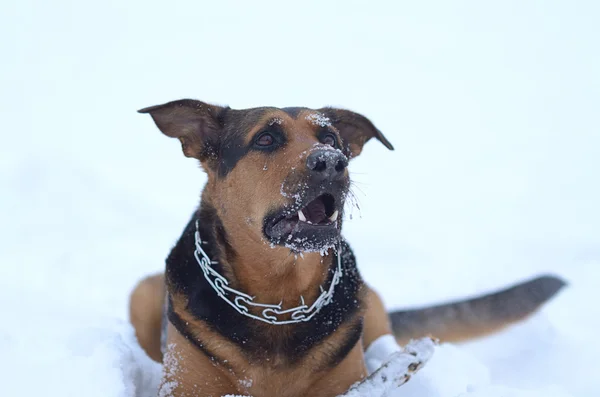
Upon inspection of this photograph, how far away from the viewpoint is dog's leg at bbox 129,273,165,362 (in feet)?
15.7

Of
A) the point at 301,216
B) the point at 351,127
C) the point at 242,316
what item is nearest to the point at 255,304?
the point at 242,316

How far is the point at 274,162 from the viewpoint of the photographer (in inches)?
134

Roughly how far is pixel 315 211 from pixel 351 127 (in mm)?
1238

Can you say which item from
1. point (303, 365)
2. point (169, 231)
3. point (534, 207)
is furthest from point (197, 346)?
point (534, 207)

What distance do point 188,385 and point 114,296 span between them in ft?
11.0

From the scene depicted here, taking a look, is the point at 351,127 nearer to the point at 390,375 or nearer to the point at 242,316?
the point at 242,316

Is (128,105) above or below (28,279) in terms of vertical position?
above

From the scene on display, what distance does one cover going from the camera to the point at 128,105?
17234 mm

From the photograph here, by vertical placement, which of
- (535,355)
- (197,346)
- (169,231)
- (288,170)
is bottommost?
(535,355)

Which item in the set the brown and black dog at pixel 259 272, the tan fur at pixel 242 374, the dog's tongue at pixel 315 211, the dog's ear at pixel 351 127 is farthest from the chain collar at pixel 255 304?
the dog's ear at pixel 351 127

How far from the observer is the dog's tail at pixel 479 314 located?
17.3ft

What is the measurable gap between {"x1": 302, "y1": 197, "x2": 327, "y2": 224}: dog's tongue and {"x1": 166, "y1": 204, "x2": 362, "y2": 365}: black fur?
0.67 meters

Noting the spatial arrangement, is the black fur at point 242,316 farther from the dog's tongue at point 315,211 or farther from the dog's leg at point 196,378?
the dog's tongue at point 315,211

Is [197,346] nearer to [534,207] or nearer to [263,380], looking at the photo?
[263,380]
